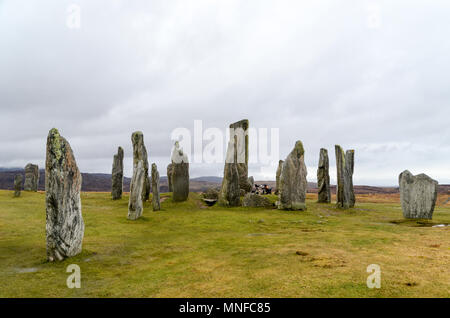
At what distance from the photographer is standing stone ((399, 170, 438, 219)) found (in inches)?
651

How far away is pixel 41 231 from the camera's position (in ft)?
43.5

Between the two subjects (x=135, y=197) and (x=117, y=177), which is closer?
(x=135, y=197)

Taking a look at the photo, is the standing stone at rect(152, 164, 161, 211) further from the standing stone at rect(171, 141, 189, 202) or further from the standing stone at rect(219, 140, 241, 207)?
the standing stone at rect(219, 140, 241, 207)

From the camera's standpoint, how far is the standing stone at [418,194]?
54.2 ft

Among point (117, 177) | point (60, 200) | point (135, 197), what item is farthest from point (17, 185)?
point (60, 200)

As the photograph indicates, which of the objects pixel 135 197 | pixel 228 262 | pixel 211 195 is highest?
pixel 135 197

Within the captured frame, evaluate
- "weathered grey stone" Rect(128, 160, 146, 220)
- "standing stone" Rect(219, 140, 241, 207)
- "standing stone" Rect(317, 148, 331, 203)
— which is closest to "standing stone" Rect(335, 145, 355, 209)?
"standing stone" Rect(317, 148, 331, 203)

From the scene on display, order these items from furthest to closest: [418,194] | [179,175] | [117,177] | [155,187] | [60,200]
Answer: [117,177], [179,175], [155,187], [418,194], [60,200]

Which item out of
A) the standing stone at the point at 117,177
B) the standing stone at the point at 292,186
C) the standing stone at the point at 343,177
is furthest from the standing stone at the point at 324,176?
the standing stone at the point at 117,177

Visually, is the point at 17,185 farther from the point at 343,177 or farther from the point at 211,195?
the point at 343,177

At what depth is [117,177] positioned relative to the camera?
29984 mm

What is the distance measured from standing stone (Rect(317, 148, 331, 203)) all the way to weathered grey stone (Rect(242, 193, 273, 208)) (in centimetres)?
750

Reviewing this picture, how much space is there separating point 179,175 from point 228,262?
17856 mm
